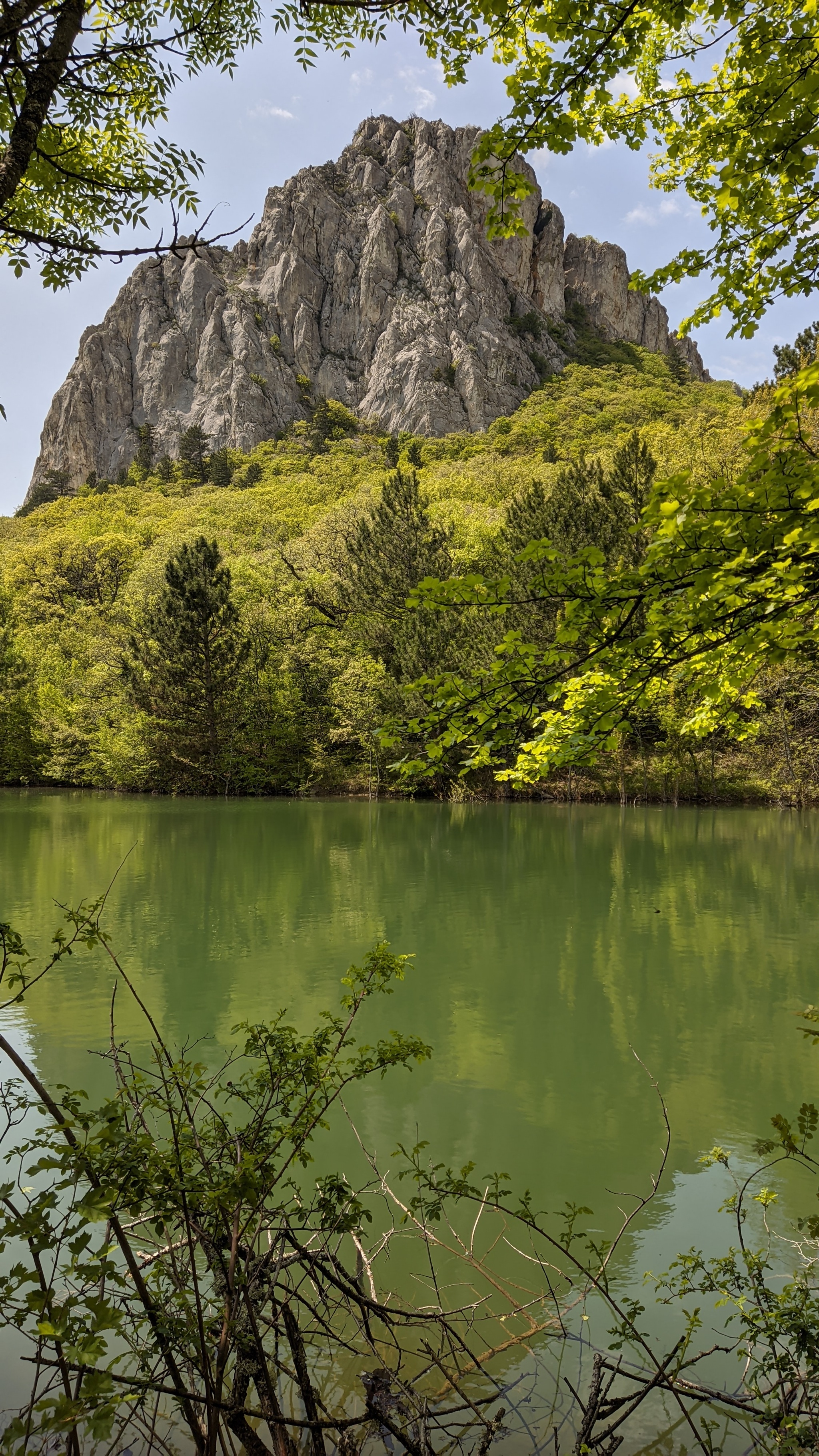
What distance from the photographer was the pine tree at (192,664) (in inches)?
1321

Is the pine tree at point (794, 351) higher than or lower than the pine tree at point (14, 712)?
higher

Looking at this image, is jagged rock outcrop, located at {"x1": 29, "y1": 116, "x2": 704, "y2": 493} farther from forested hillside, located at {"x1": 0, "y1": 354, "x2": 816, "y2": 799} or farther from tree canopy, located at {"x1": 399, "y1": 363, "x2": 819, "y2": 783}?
tree canopy, located at {"x1": 399, "y1": 363, "x2": 819, "y2": 783}

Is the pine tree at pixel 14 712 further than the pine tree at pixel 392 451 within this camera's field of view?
No

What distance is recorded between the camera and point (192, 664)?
112 feet

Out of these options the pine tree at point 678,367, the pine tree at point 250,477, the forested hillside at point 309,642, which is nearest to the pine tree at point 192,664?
the forested hillside at point 309,642

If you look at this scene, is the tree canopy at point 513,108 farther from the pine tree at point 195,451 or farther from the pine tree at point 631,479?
the pine tree at point 195,451

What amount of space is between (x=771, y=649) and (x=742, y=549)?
68 centimetres

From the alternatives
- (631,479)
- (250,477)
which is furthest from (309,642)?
(250,477)

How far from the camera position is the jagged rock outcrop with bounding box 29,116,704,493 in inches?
3536

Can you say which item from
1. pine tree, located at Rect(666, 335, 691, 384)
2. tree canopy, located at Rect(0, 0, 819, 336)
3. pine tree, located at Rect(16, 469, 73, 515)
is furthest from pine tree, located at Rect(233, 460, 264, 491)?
tree canopy, located at Rect(0, 0, 819, 336)

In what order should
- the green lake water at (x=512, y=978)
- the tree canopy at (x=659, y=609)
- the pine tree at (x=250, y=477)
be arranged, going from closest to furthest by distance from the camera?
the tree canopy at (x=659, y=609) → the green lake water at (x=512, y=978) → the pine tree at (x=250, y=477)

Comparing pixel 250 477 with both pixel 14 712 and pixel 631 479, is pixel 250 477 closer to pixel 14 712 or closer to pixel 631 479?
pixel 14 712

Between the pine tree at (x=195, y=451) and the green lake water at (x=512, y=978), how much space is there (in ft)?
221

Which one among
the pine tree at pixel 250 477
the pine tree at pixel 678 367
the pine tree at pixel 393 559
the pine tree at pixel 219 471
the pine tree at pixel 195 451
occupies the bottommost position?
the pine tree at pixel 393 559
